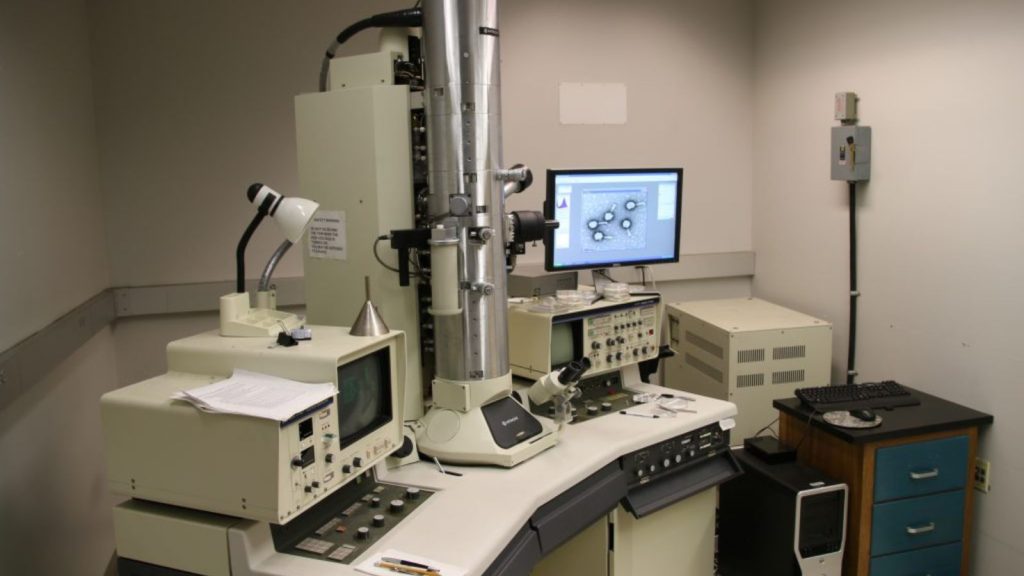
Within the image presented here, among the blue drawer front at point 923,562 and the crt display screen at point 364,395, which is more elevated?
the crt display screen at point 364,395

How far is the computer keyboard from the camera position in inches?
101

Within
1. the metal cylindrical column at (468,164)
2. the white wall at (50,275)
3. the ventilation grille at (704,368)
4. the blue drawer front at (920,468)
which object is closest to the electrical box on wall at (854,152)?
the ventilation grille at (704,368)

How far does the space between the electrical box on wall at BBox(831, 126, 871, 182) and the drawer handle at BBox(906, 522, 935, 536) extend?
1.38 m

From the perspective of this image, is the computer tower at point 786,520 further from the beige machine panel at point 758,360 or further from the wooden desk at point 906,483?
the beige machine panel at point 758,360

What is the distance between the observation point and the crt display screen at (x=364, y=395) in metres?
1.51

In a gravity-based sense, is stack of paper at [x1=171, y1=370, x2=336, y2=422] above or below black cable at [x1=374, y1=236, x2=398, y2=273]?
below

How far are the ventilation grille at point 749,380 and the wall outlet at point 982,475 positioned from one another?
78 centimetres

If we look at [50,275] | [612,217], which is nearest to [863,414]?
[612,217]

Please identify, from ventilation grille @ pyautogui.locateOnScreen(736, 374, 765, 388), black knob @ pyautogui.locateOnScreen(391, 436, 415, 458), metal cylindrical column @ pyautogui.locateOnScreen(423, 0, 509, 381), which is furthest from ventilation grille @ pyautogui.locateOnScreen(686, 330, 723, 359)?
black knob @ pyautogui.locateOnScreen(391, 436, 415, 458)

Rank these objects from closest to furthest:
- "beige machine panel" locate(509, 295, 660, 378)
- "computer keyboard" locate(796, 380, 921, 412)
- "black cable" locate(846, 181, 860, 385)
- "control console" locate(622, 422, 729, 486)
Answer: "control console" locate(622, 422, 729, 486)
"beige machine panel" locate(509, 295, 660, 378)
"computer keyboard" locate(796, 380, 921, 412)
"black cable" locate(846, 181, 860, 385)

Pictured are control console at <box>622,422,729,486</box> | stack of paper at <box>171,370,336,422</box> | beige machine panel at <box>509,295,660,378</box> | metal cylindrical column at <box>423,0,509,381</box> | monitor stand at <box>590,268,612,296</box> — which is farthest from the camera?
monitor stand at <box>590,268,612,296</box>

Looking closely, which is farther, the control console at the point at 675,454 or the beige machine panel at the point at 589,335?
the beige machine panel at the point at 589,335

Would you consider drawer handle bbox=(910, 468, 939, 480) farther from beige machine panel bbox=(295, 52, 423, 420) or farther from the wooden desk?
beige machine panel bbox=(295, 52, 423, 420)

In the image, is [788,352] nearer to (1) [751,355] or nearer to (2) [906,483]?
(1) [751,355]
